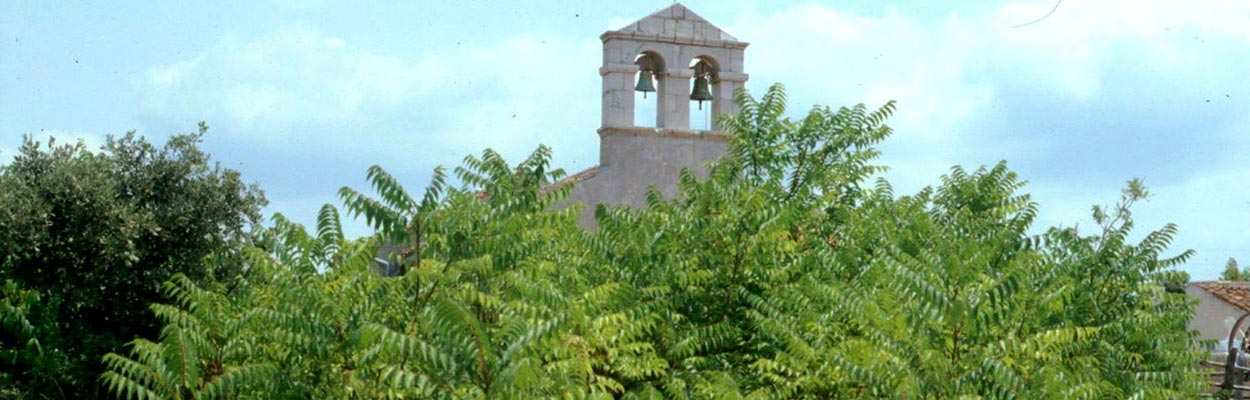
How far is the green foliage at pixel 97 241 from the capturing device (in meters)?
16.7

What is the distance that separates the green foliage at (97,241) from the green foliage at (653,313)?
485 centimetres

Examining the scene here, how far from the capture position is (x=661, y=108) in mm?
22156

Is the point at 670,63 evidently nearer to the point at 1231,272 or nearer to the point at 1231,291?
the point at 1231,291

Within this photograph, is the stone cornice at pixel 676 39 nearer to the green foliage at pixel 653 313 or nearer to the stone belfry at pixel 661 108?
the stone belfry at pixel 661 108

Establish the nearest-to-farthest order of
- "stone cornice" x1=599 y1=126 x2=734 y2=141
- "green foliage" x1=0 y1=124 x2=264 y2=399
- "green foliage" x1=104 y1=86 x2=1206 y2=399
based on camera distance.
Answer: "green foliage" x1=104 y1=86 x2=1206 y2=399
"green foliage" x1=0 y1=124 x2=264 y2=399
"stone cornice" x1=599 y1=126 x2=734 y2=141

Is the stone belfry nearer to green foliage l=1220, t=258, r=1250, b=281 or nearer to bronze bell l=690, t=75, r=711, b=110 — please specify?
bronze bell l=690, t=75, r=711, b=110

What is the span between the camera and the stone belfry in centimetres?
2159

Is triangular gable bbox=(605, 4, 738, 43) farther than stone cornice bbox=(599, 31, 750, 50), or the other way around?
triangular gable bbox=(605, 4, 738, 43)

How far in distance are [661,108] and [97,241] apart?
8.81 meters

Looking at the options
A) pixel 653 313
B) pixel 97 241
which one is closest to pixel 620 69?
pixel 97 241

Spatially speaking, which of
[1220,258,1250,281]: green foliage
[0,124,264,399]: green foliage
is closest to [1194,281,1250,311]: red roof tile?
[1220,258,1250,281]: green foliage

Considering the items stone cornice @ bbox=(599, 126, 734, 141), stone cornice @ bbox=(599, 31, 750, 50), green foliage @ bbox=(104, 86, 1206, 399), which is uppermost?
stone cornice @ bbox=(599, 31, 750, 50)

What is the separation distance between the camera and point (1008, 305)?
8484 mm

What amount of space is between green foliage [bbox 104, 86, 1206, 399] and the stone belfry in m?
8.12
